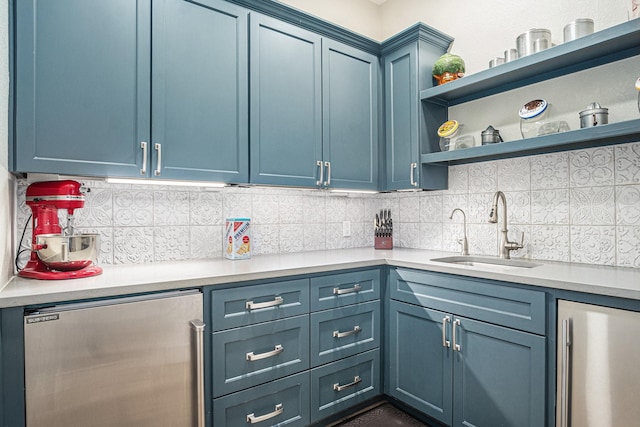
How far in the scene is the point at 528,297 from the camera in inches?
59.7

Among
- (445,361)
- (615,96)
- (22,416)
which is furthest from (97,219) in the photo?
(615,96)

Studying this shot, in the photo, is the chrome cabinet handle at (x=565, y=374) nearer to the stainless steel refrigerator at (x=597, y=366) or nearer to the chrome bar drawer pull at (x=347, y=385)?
the stainless steel refrigerator at (x=597, y=366)

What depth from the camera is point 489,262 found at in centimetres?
218

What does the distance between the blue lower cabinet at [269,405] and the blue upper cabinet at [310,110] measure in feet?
3.60

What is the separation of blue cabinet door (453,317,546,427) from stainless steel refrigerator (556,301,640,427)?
0.09 metres

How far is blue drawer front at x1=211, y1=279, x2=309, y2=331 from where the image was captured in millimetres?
1570

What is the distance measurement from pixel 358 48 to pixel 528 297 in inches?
76.6

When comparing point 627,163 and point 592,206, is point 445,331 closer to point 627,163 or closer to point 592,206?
point 592,206

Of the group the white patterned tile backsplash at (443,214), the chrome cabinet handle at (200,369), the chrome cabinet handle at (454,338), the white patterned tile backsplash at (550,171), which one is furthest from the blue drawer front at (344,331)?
the white patterned tile backsplash at (550,171)

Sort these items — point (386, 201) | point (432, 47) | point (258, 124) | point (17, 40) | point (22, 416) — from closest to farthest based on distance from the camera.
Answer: point (22, 416) < point (17, 40) < point (258, 124) < point (432, 47) < point (386, 201)

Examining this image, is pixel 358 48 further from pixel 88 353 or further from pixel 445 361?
pixel 88 353

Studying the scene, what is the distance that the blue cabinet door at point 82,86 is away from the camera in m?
1.43

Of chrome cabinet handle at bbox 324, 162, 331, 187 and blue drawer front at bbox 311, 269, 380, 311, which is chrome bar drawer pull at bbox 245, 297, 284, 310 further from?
chrome cabinet handle at bbox 324, 162, 331, 187

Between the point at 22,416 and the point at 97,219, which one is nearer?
the point at 22,416
